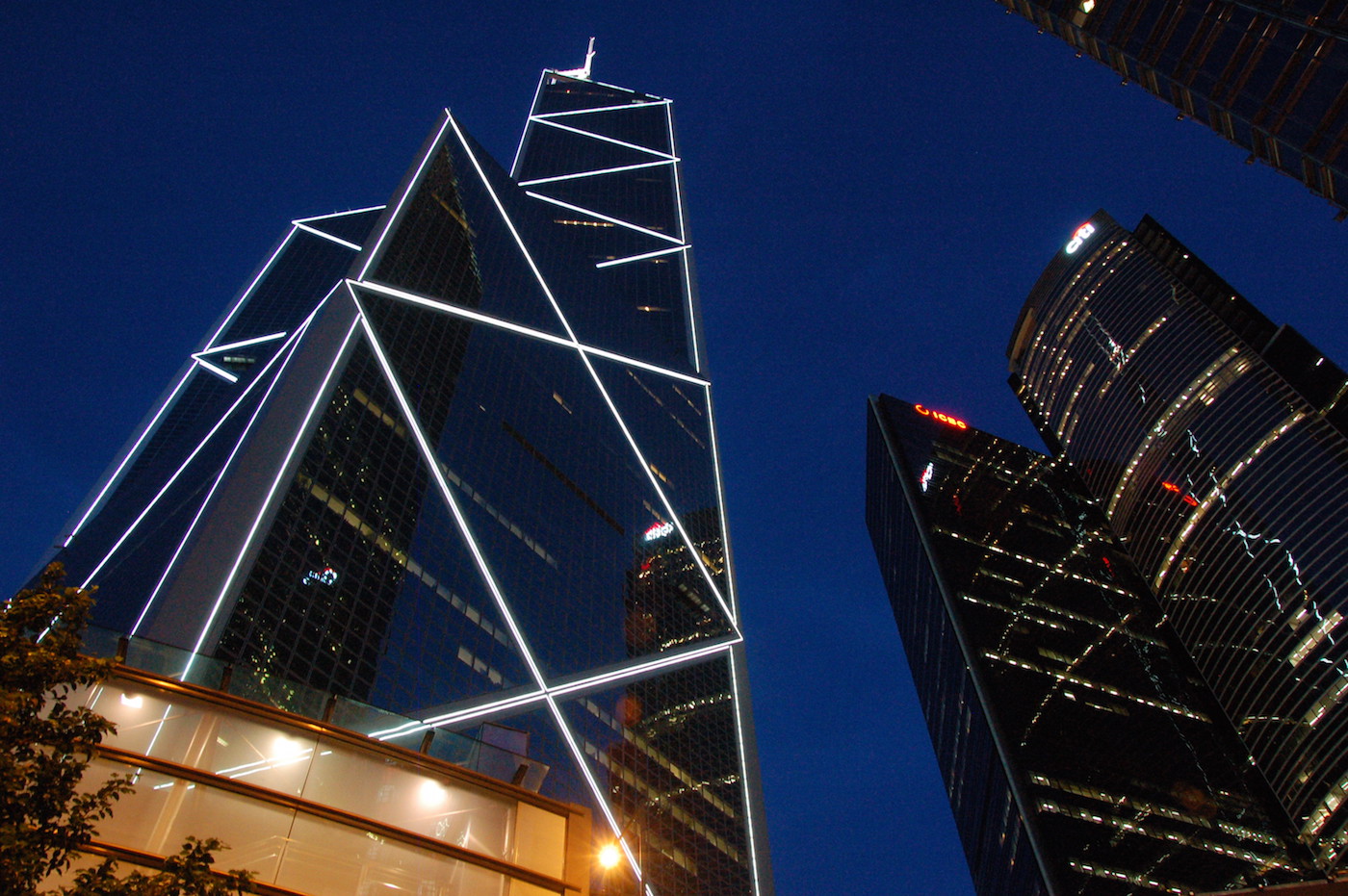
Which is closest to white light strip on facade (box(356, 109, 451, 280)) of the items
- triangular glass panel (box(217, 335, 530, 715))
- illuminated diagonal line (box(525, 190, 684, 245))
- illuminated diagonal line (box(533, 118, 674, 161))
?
triangular glass panel (box(217, 335, 530, 715))

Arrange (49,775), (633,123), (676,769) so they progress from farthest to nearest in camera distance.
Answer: (633,123)
(676,769)
(49,775)

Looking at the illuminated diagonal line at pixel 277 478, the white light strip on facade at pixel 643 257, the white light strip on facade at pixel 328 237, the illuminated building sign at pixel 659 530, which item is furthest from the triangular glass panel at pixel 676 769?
the white light strip on facade at pixel 328 237

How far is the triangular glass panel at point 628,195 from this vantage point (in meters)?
87.4

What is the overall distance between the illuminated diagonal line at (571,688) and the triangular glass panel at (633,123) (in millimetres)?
74678

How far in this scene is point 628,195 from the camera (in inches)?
3634

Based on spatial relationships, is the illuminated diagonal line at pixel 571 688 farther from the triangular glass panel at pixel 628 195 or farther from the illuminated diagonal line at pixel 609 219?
the triangular glass panel at pixel 628 195

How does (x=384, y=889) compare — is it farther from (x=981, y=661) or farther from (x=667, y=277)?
(x=981, y=661)

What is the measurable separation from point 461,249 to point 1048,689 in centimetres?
6821

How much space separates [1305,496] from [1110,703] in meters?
28.7

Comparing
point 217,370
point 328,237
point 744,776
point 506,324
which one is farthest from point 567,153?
point 744,776

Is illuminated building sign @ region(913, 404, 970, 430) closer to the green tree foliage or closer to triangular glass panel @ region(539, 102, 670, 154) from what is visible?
triangular glass panel @ region(539, 102, 670, 154)

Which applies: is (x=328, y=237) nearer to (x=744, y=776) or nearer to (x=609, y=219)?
(x=609, y=219)

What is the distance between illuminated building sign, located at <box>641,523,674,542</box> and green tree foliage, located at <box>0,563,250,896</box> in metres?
42.4

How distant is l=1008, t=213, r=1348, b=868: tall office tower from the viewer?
6869 centimetres
